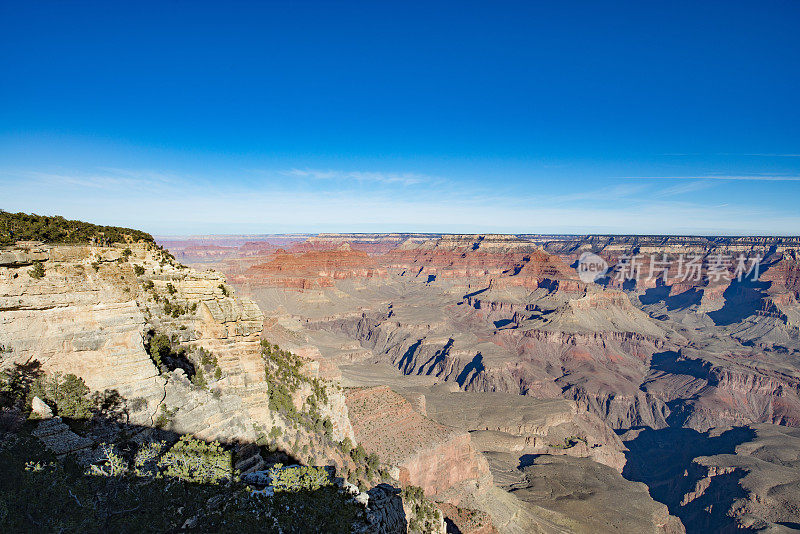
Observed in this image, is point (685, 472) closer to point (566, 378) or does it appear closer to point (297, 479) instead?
point (566, 378)

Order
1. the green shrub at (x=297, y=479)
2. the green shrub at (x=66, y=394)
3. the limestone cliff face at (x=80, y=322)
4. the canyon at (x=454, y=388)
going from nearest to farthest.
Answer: the green shrub at (x=66, y=394), the limestone cliff face at (x=80, y=322), the green shrub at (x=297, y=479), the canyon at (x=454, y=388)

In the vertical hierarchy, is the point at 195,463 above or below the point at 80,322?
below

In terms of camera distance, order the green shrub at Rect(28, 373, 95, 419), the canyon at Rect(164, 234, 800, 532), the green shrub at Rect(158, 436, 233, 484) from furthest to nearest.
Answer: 1. the canyon at Rect(164, 234, 800, 532)
2. the green shrub at Rect(28, 373, 95, 419)
3. the green shrub at Rect(158, 436, 233, 484)

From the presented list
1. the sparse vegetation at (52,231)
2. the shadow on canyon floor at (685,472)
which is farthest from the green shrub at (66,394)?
the shadow on canyon floor at (685,472)

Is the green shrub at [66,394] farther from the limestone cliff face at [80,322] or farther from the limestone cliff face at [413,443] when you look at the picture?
the limestone cliff face at [413,443]

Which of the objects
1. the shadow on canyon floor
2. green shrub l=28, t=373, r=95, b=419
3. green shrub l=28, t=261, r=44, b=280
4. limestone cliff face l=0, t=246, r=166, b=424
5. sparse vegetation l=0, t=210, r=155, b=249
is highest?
sparse vegetation l=0, t=210, r=155, b=249

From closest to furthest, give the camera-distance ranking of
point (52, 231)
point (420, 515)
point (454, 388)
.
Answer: point (52, 231) → point (420, 515) → point (454, 388)

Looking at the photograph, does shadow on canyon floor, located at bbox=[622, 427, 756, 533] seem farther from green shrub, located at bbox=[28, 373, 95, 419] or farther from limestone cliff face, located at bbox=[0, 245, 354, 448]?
green shrub, located at bbox=[28, 373, 95, 419]

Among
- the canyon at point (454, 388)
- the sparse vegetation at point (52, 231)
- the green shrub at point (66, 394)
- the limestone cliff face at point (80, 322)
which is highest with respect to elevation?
the sparse vegetation at point (52, 231)

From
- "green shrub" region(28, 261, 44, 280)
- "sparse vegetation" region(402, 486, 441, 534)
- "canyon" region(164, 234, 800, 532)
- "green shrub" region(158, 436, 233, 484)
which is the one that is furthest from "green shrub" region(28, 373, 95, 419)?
"canyon" region(164, 234, 800, 532)

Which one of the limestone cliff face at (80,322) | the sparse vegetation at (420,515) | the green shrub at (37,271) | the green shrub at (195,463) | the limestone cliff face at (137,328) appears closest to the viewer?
the green shrub at (195,463)

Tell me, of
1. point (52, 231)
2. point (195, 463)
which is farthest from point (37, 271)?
point (195, 463)

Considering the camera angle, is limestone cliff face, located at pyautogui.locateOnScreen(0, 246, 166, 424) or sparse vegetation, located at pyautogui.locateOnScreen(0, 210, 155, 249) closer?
limestone cliff face, located at pyautogui.locateOnScreen(0, 246, 166, 424)

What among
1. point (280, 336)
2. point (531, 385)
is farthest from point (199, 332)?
point (531, 385)
